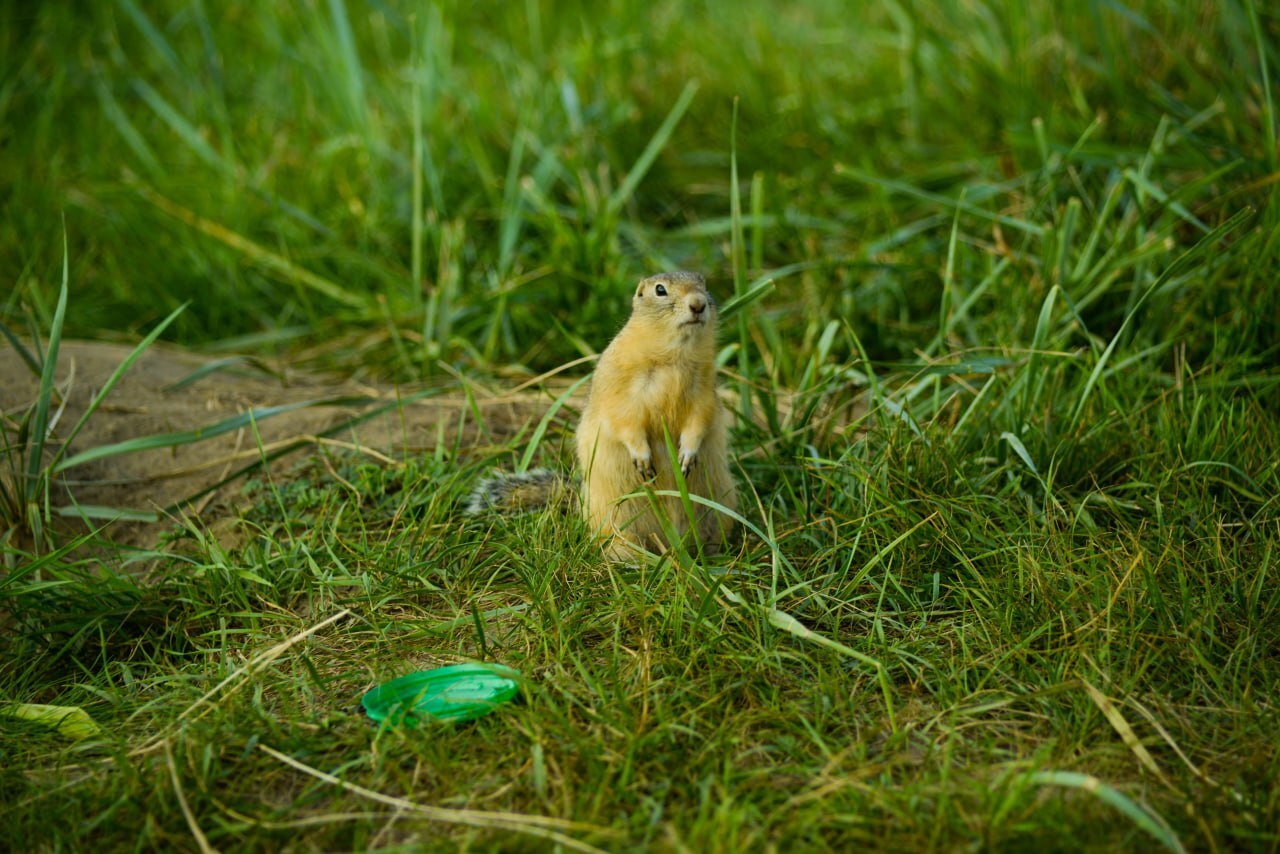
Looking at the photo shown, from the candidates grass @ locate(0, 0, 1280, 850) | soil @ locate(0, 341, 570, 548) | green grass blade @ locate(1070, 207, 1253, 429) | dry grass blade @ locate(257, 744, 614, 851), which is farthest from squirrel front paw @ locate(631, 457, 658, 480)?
green grass blade @ locate(1070, 207, 1253, 429)

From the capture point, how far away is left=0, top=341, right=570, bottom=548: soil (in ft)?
11.2

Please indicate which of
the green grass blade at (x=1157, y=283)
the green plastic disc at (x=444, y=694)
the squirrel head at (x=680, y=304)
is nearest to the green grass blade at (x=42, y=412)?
the green plastic disc at (x=444, y=694)

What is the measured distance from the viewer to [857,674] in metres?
2.47

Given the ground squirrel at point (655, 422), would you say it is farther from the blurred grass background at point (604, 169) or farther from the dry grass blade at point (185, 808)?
the dry grass blade at point (185, 808)

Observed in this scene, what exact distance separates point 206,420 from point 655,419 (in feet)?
5.38

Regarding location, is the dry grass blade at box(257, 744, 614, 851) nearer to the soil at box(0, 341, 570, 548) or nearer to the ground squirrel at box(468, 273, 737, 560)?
the ground squirrel at box(468, 273, 737, 560)

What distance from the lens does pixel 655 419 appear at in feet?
9.68

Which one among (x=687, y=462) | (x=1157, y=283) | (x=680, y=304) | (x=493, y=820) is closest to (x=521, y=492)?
(x=687, y=462)

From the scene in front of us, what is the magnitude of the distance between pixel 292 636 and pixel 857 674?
1.28 meters

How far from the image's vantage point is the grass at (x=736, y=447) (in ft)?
7.10

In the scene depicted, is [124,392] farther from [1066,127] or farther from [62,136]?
[1066,127]

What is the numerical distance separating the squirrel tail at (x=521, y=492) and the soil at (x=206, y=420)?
8.7 inches

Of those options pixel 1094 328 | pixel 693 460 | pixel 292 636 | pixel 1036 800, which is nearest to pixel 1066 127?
pixel 1094 328

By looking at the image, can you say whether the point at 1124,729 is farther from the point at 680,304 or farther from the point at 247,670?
the point at 247,670
